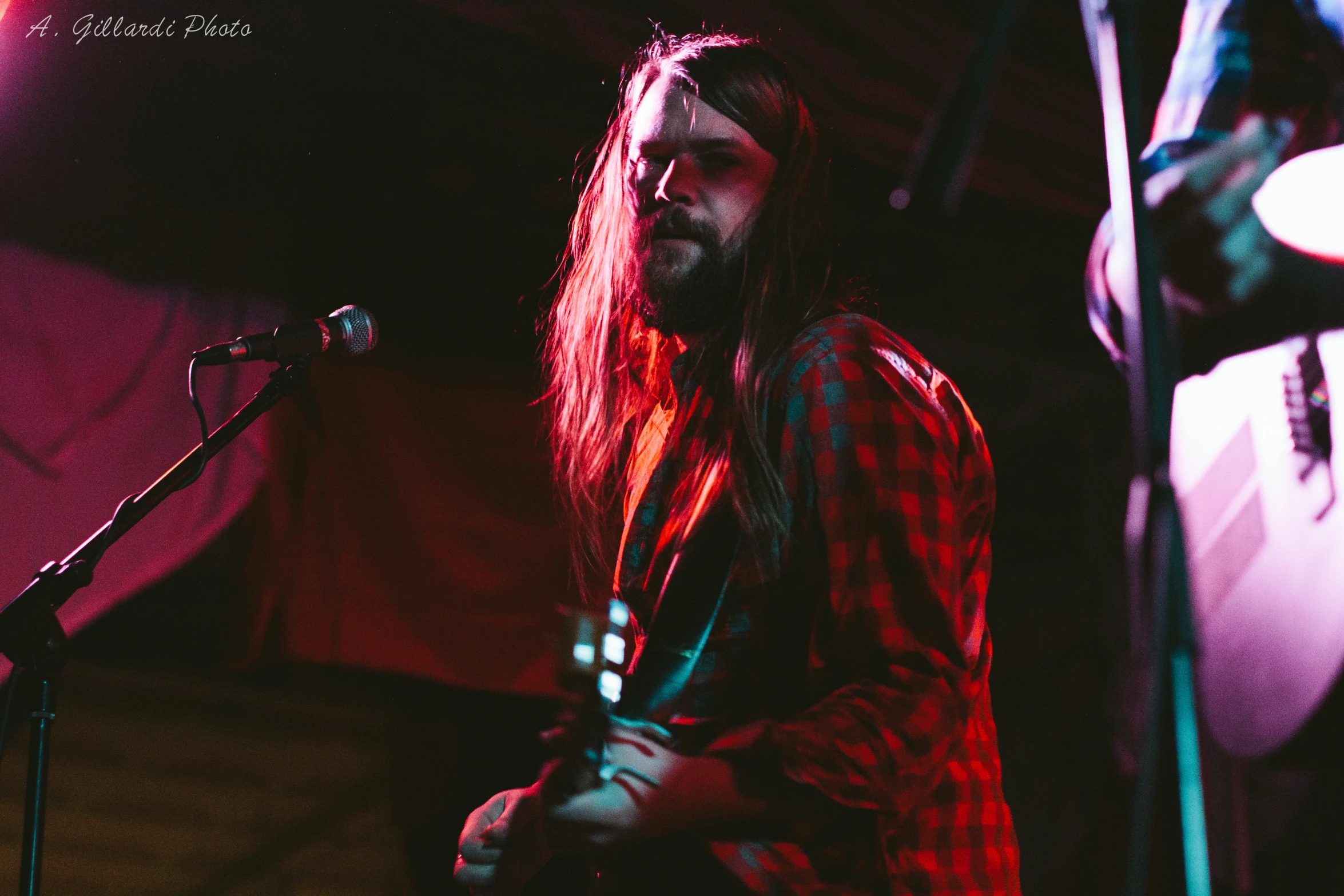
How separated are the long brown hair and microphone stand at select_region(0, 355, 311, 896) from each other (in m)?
0.61

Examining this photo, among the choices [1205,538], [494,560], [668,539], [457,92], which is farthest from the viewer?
[494,560]

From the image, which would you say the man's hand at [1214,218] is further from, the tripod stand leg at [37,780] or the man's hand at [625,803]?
the tripod stand leg at [37,780]

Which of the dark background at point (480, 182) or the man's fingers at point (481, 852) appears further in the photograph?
the dark background at point (480, 182)

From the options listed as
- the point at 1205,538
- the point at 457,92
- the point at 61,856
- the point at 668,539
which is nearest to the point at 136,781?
the point at 61,856

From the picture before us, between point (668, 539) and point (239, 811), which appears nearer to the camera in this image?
point (668, 539)

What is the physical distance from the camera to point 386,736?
3.58m

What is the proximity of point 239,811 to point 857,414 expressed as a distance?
10.0 feet

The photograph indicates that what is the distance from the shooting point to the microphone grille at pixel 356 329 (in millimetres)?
1862

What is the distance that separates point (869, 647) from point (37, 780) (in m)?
1.24

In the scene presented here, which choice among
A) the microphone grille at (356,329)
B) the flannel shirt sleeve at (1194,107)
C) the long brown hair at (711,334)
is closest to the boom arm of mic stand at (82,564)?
the microphone grille at (356,329)

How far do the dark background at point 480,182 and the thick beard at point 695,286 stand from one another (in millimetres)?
933

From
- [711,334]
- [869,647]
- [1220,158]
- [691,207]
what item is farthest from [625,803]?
[1220,158]

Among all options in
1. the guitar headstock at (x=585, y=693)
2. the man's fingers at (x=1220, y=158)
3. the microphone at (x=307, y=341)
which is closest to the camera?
the guitar headstock at (x=585, y=693)

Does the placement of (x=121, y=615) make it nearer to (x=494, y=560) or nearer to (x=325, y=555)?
(x=325, y=555)
